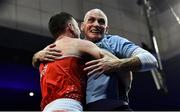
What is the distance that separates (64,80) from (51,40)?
5.14 metres

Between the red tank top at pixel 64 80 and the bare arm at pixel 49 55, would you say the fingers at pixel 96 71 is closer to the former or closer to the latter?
the red tank top at pixel 64 80

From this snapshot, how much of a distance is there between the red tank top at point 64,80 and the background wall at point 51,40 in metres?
4.59

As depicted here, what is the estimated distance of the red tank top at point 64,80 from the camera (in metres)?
2.13

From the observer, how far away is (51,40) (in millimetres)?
7234

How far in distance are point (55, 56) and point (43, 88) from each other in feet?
0.63

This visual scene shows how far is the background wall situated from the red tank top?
15.1ft

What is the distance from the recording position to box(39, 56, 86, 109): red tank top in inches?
83.7

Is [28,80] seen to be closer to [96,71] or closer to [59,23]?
[59,23]

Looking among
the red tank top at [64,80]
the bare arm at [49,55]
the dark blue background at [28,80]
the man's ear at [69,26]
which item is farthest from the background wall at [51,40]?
the red tank top at [64,80]

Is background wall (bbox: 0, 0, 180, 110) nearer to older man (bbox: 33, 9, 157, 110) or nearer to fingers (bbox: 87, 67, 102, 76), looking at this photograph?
older man (bbox: 33, 9, 157, 110)

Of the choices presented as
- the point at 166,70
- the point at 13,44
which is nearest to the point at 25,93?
the point at 13,44

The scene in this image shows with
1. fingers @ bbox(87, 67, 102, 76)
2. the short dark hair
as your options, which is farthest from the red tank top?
the short dark hair

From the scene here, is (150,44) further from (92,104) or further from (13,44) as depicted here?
(92,104)

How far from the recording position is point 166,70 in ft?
29.9
